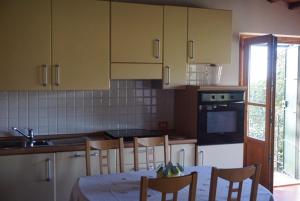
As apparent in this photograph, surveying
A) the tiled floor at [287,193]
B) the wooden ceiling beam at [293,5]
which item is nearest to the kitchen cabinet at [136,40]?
the wooden ceiling beam at [293,5]

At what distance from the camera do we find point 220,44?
397 cm

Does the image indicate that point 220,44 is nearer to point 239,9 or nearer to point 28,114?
point 239,9

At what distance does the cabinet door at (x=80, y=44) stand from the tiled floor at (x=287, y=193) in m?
2.39

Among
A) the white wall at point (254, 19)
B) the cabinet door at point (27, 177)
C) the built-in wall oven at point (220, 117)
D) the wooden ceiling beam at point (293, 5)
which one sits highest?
the wooden ceiling beam at point (293, 5)

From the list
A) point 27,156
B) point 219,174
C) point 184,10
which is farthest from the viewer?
point 184,10

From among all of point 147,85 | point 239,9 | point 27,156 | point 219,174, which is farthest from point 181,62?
point 219,174

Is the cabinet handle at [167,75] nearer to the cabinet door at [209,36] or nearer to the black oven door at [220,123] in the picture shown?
the cabinet door at [209,36]

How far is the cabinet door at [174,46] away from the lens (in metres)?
3.76

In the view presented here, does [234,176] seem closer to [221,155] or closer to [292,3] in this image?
[221,155]

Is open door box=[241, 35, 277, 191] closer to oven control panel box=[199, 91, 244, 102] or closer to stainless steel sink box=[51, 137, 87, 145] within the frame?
oven control panel box=[199, 91, 244, 102]

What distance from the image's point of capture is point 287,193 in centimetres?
451

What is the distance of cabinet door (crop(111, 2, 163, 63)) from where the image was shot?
3566mm

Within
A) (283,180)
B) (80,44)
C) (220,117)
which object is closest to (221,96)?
(220,117)

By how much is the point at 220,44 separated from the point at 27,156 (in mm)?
2169
